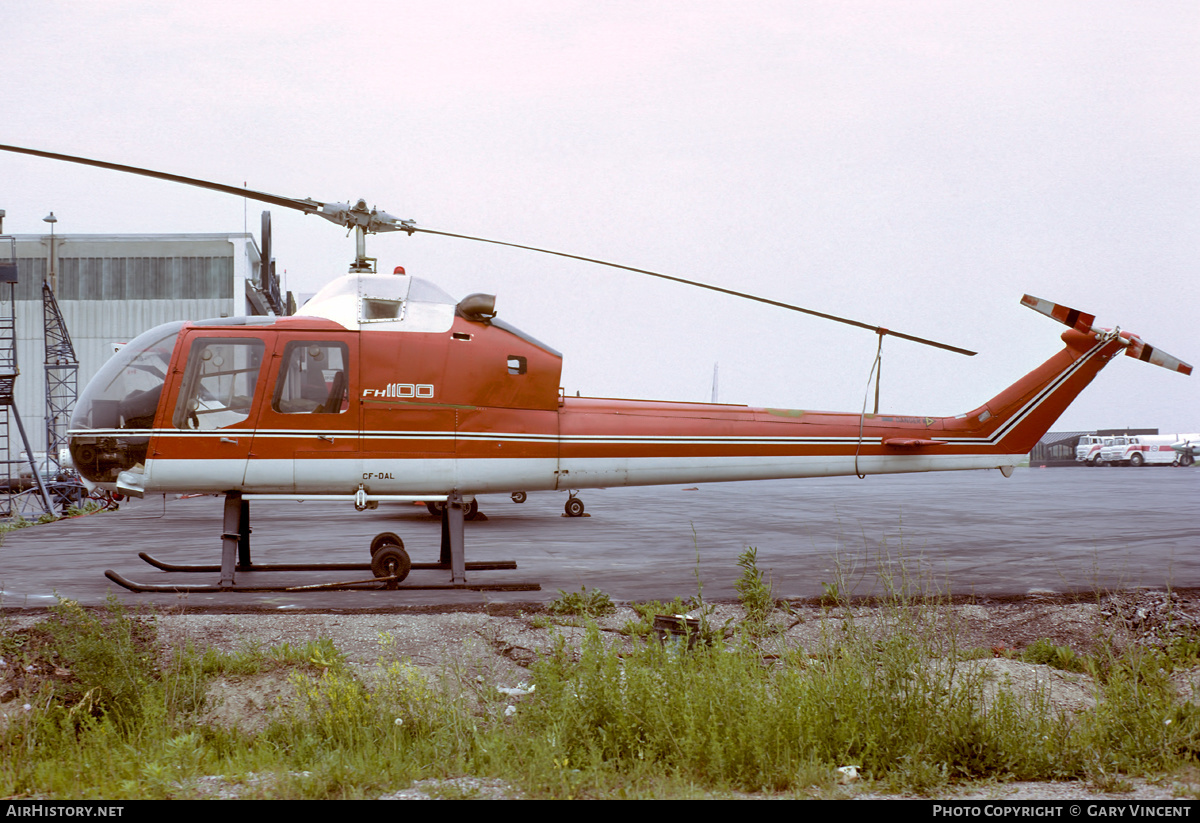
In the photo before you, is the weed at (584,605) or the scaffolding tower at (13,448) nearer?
the weed at (584,605)

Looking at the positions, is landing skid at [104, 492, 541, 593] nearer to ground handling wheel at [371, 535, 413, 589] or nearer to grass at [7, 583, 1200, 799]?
ground handling wheel at [371, 535, 413, 589]

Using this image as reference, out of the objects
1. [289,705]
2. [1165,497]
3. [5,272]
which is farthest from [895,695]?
[5,272]

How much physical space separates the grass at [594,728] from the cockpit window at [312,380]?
3.13m

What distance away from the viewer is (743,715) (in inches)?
204

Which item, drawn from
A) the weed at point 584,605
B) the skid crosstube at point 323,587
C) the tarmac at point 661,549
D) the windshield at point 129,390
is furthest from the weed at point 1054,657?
the windshield at point 129,390

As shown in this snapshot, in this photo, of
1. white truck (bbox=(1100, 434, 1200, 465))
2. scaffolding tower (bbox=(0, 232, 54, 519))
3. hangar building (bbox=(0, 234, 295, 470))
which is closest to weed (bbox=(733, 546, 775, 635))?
scaffolding tower (bbox=(0, 232, 54, 519))

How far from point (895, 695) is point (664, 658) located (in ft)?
5.02

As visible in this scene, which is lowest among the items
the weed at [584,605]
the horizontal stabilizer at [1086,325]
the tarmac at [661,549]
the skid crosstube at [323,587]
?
the tarmac at [661,549]

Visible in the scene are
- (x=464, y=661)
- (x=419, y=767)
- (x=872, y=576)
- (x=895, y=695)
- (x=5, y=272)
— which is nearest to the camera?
(x=419, y=767)

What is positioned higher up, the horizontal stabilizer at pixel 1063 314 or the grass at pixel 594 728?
the horizontal stabilizer at pixel 1063 314

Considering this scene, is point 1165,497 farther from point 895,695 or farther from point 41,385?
point 41,385

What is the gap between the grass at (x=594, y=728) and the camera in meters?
4.65

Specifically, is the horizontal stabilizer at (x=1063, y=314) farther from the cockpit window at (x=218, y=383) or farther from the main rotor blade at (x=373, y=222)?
the cockpit window at (x=218, y=383)

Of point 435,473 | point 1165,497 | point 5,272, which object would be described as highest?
point 5,272
